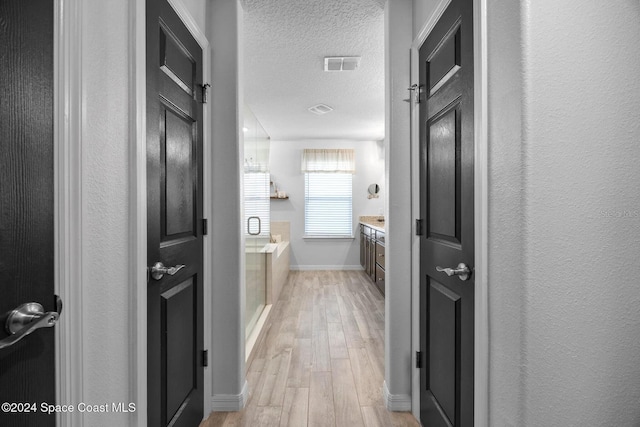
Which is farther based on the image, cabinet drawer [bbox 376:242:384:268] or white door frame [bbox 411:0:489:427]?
cabinet drawer [bbox 376:242:384:268]

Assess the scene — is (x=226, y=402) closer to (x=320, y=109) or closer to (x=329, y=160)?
(x=320, y=109)

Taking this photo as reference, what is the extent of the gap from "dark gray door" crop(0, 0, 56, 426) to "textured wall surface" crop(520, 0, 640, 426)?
48.7 inches

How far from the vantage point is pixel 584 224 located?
40.4 inches

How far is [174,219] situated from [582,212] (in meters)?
1.50

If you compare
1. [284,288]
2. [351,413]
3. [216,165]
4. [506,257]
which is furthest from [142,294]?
[284,288]

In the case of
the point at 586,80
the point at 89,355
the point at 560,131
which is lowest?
the point at 89,355

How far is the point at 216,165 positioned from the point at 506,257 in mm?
1566

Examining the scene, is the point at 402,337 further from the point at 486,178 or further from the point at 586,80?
the point at 586,80

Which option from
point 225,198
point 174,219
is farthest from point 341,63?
point 174,219

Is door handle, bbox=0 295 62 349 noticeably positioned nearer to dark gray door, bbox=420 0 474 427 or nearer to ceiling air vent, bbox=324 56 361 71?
dark gray door, bbox=420 0 474 427

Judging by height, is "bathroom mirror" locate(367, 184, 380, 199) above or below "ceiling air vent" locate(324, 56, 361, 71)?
below

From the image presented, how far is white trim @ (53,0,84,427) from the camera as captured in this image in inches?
35.6

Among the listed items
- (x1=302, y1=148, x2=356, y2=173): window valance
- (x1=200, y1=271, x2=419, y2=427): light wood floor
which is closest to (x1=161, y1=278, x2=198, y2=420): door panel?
(x1=200, y1=271, x2=419, y2=427): light wood floor

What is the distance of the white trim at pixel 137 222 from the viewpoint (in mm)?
1219
